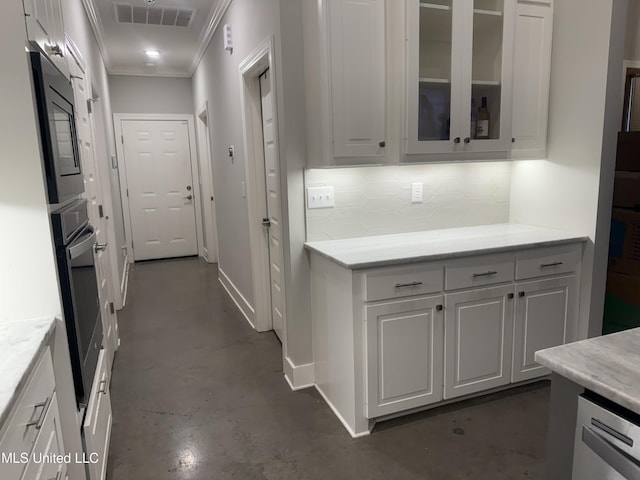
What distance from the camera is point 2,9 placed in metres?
1.28

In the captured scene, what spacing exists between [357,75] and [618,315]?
6.89ft

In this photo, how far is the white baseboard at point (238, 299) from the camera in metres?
3.81

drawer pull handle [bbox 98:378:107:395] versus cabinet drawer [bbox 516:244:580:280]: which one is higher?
cabinet drawer [bbox 516:244:580:280]

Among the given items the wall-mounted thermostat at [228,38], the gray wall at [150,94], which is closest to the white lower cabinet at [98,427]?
the wall-mounted thermostat at [228,38]

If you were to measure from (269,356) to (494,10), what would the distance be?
8.71ft

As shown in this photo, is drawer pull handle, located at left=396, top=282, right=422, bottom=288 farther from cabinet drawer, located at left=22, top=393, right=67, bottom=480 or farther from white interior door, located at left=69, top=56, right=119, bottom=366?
white interior door, located at left=69, top=56, right=119, bottom=366

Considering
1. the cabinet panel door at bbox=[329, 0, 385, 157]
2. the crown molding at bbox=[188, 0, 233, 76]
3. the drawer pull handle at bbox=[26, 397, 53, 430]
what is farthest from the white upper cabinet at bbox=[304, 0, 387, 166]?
the crown molding at bbox=[188, 0, 233, 76]

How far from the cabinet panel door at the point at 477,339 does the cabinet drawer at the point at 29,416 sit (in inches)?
69.5

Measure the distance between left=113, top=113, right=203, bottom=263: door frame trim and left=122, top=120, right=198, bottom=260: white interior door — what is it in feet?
0.14

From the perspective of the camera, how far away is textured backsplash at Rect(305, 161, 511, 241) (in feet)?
8.57

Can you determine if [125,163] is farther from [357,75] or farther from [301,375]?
[357,75]

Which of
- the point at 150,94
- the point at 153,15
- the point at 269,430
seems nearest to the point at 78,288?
the point at 269,430

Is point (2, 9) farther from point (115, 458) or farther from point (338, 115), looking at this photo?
point (115, 458)

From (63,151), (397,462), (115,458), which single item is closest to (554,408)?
(397,462)
